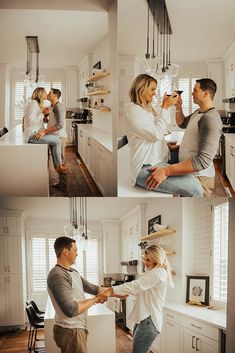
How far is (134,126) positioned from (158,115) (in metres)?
0.12

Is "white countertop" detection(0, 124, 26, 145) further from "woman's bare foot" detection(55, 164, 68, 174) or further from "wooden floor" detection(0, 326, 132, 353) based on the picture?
"wooden floor" detection(0, 326, 132, 353)

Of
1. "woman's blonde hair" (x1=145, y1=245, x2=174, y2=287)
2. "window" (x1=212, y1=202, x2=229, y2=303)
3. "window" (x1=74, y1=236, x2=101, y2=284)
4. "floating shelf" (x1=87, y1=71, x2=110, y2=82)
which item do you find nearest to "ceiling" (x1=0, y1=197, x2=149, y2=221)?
"window" (x1=74, y1=236, x2=101, y2=284)

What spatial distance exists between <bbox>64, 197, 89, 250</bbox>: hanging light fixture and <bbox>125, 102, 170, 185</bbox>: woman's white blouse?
30 centimetres

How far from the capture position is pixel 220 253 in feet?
8.61

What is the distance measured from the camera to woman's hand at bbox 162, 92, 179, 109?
84.9 inches

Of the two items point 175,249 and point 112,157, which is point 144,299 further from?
point 112,157

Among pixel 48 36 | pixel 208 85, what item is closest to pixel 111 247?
pixel 208 85

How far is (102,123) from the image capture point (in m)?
2.28

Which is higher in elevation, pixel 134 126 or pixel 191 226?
pixel 134 126

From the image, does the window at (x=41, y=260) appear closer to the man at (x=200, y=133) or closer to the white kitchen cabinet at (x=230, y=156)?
the man at (x=200, y=133)

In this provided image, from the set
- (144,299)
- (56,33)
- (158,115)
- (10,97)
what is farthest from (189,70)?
(144,299)

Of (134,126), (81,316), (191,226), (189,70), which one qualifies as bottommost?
(81,316)

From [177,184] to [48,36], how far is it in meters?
0.86

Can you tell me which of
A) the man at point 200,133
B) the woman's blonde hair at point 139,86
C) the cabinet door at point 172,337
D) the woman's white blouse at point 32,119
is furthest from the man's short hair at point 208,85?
the cabinet door at point 172,337
